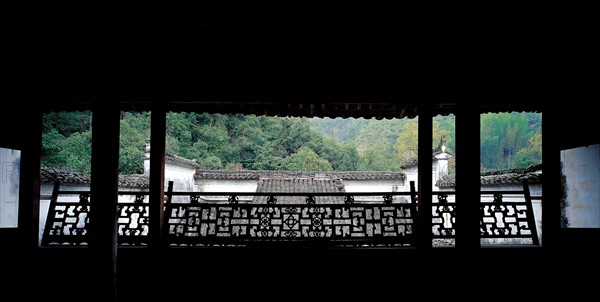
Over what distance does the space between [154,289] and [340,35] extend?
3311mm

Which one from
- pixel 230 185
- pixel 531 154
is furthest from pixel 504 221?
pixel 531 154

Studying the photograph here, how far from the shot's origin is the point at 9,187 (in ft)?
12.3

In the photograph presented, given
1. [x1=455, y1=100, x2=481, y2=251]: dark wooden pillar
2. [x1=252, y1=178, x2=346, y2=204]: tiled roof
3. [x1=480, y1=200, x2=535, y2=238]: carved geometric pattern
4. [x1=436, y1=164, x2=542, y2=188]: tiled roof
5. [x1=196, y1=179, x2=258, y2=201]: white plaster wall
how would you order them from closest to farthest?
[x1=455, y1=100, x2=481, y2=251]: dark wooden pillar
[x1=480, y1=200, x2=535, y2=238]: carved geometric pattern
[x1=436, y1=164, x2=542, y2=188]: tiled roof
[x1=252, y1=178, x2=346, y2=204]: tiled roof
[x1=196, y1=179, x2=258, y2=201]: white plaster wall

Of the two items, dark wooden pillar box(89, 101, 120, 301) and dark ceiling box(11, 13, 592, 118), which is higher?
dark ceiling box(11, 13, 592, 118)

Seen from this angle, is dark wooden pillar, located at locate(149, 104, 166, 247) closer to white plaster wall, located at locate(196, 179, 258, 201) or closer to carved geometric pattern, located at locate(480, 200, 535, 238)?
carved geometric pattern, located at locate(480, 200, 535, 238)

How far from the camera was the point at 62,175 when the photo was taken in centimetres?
770

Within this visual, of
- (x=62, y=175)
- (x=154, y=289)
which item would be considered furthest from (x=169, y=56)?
(x=62, y=175)

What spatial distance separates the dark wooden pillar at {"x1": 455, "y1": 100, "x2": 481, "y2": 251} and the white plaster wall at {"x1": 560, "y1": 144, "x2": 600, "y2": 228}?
1.13 m

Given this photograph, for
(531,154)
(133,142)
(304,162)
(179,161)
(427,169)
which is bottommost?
(427,169)

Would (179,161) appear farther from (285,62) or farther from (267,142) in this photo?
(267,142)

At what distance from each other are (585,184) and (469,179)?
149cm

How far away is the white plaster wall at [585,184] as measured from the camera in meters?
3.01

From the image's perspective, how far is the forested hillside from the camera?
15469 mm

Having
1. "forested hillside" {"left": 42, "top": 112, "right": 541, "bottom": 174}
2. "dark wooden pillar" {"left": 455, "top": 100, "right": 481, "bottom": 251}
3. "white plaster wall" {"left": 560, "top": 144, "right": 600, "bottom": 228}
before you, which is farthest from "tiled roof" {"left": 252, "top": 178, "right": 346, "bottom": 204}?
"dark wooden pillar" {"left": 455, "top": 100, "right": 481, "bottom": 251}
